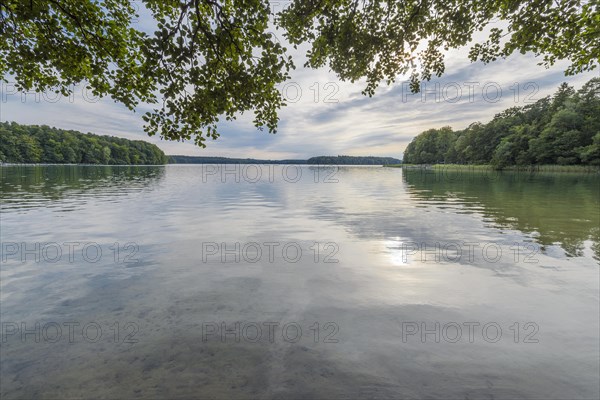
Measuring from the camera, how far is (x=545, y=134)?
84.8 meters

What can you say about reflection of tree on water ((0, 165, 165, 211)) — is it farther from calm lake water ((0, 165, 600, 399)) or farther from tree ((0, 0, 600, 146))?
tree ((0, 0, 600, 146))

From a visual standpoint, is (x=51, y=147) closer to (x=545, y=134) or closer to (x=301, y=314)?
(x=301, y=314)

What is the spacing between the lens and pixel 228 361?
515cm

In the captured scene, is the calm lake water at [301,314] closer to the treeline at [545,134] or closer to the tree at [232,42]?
the tree at [232,42]

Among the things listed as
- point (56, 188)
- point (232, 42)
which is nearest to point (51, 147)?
point (56, 188)

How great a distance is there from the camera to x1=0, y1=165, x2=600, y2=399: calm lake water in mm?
4664

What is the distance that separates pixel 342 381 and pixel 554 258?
36.7 feet

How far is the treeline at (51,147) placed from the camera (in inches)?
5266

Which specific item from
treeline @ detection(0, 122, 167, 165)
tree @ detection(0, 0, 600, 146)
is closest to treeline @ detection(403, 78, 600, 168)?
tree @ detection(0, 0, 600, 146)

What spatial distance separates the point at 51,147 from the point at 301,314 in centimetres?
20495

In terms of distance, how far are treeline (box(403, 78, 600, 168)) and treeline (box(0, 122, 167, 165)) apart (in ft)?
691

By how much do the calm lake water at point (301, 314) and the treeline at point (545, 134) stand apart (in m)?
94.3

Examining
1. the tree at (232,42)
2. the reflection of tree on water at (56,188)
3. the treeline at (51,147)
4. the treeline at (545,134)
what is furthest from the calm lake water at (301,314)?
the treeline at (51,147)

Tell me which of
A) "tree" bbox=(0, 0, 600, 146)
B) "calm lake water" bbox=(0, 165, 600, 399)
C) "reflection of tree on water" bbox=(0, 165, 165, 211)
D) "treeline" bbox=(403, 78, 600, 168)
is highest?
"treeline" bbox=(403, 78, 600, 168)
